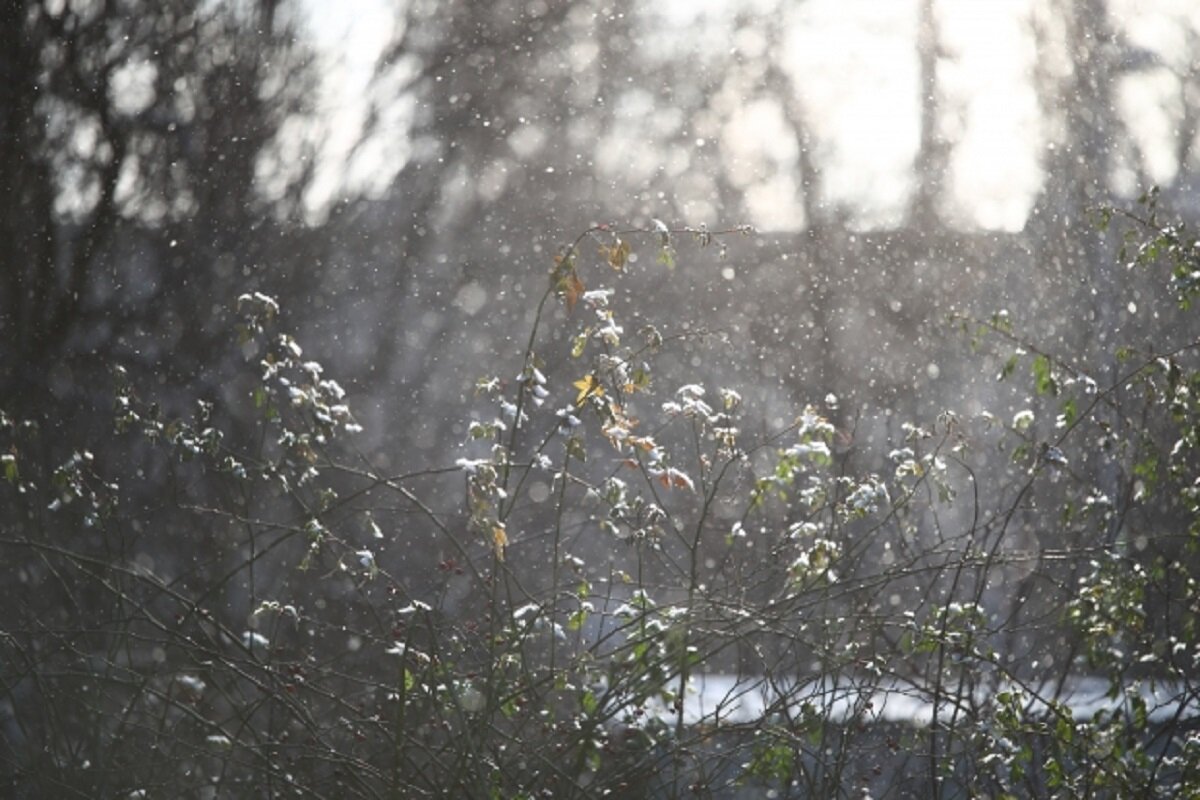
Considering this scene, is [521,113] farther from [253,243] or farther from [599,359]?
[599,359]

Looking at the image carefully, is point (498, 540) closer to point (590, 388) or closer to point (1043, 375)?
point (590, 388)

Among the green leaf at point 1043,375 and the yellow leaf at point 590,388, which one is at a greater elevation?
the green leaf at point 1043,375

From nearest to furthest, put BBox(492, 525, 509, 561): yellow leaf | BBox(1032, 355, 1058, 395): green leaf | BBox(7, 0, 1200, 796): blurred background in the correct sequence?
1. BBox(492, 525, 509, 561): yellow leaf
2. BBox(1032, 355, 1058, 395): green leaf
3. BBox(7, 0, 1200, 796): blurred background

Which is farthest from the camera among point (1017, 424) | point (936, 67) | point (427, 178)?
point (936, 67)

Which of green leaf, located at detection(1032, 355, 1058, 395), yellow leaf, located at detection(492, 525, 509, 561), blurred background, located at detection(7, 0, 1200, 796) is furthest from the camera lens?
blurred background, located at detection(7, 0, 1200, 796)

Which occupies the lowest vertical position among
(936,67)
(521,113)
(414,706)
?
(414,706)

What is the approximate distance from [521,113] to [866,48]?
2.09 m

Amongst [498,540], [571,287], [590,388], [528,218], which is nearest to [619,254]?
[571,287]

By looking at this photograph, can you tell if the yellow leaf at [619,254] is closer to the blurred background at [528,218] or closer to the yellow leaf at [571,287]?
the yellow leaf at [571,287]

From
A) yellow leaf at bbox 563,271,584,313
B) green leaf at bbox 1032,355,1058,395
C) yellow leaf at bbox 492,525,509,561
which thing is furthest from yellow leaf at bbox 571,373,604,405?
green leaf at bbox 1032,355,1058,395

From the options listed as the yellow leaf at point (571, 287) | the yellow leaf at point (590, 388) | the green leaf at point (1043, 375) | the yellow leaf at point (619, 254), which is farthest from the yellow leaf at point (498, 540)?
the green leaf at point (1043, 375)

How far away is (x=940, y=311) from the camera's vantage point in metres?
7.84

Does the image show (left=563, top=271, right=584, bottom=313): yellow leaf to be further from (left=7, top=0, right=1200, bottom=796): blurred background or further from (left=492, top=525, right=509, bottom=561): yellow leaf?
(left=7, top=0, right=1200, bottom=796): blurred background

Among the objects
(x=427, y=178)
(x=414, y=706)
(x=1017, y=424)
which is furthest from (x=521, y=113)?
(x=414, y=706)
